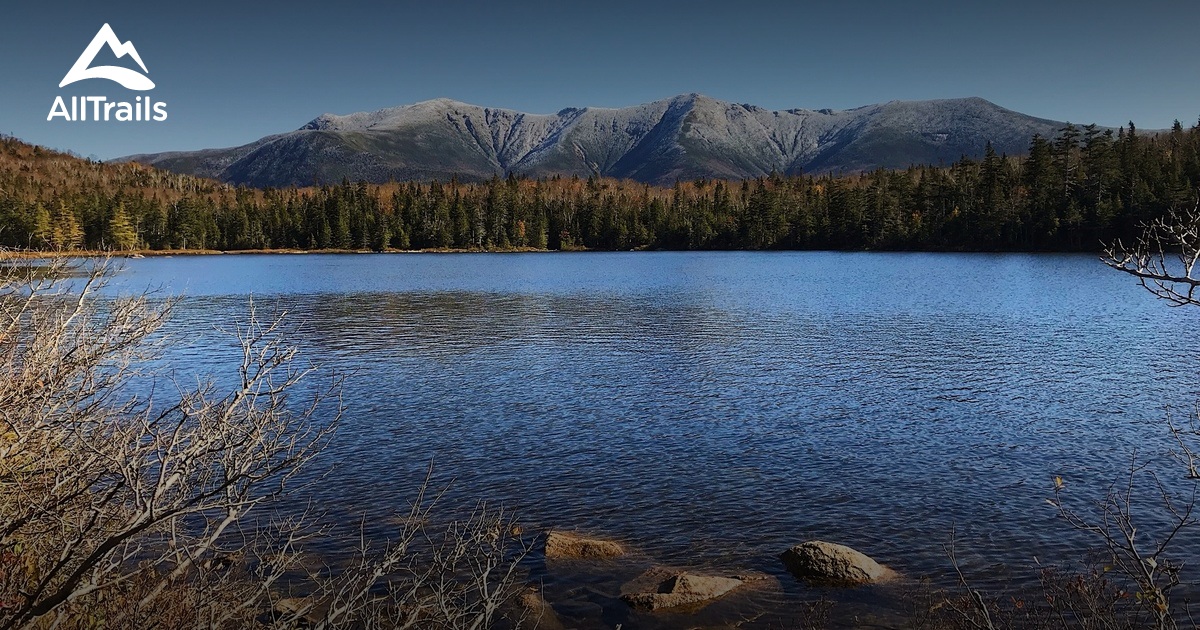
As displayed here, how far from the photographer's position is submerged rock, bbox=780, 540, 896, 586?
13.7m

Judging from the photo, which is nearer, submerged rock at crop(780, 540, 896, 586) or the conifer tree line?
submerged rock at crop(780, 540, 896, 586)

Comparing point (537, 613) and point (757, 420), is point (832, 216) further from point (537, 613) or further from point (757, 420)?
point (537, 613)

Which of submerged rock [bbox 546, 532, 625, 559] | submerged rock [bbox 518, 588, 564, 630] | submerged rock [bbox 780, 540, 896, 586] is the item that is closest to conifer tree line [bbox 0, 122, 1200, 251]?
submerged rock [bbox 546, 532, 625, 559]

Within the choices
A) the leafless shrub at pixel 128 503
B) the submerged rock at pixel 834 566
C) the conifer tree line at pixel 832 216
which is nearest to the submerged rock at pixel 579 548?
the leafless shrub at pixel 128 503

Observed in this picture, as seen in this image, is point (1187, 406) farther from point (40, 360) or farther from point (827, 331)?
point (40, 360)

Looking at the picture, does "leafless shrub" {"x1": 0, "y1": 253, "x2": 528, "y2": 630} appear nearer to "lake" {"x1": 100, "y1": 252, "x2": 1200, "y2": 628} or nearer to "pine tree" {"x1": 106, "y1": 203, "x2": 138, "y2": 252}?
"lake" {"x1": 100, "y1": 252, "x2": 1200, "y2": 628}

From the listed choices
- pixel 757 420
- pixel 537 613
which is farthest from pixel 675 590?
pixel 757 420

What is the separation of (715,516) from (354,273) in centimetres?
9424

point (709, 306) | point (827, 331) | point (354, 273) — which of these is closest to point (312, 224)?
point (354, 273)

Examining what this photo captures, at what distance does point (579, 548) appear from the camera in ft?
49.4

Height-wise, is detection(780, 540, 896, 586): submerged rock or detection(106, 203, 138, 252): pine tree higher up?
detection(106, 203, 138, 252): pine tree

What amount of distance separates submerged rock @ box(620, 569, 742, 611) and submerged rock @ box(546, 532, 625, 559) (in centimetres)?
126

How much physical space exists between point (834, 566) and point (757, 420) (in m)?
Answer: 11.2

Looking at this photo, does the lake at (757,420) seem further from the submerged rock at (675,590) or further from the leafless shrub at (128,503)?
the leafless shrub at (128,503)
